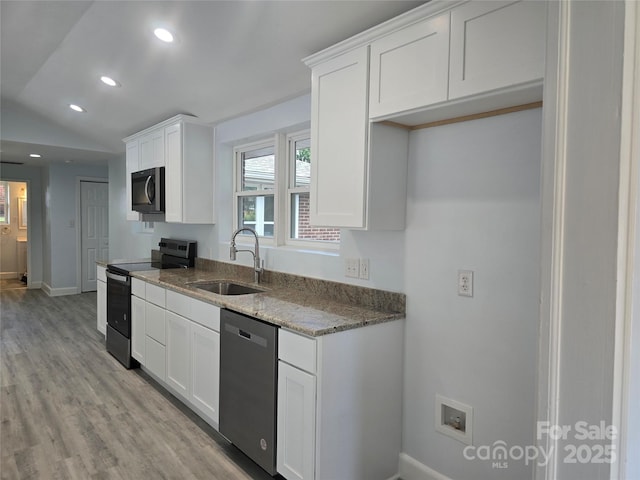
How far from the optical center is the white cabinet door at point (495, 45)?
1.39 metres

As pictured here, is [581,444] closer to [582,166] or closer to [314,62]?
[582,166]

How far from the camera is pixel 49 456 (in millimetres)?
Result: 2320

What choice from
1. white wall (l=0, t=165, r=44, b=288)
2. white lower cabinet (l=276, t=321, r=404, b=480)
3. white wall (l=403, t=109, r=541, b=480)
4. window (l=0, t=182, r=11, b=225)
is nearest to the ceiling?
white wall (l=403, t=109, r=541, b=480)

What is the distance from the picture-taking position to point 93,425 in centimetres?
267

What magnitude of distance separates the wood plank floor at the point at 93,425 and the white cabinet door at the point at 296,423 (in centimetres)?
34

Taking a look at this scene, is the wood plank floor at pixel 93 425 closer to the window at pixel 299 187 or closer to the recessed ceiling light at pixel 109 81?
the window at pixel 299 187

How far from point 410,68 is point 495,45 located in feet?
1.21

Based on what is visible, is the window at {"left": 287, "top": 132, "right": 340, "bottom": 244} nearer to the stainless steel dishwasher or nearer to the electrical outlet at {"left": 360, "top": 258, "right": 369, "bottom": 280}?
the electrical outlet at {"left": 360, "top": 258, "right": 369, "bottom": 280}

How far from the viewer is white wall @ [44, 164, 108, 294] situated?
6.92 metres

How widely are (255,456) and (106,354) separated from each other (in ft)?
8.49

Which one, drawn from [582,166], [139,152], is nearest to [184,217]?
[139,152]

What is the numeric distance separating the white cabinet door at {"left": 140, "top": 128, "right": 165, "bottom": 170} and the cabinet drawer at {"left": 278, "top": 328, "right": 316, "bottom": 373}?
2.69 meters

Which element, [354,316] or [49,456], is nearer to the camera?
[354,316]

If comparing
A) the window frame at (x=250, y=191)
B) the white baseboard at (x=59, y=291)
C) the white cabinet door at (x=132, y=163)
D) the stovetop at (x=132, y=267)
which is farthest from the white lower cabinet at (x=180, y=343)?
the white baseboard at (x=59, y=291)
